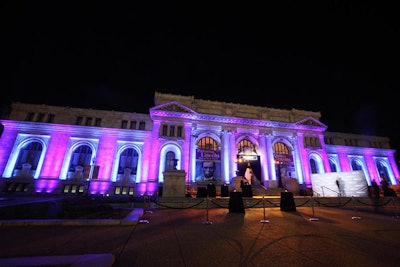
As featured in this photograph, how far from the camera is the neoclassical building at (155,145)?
24.8 metres

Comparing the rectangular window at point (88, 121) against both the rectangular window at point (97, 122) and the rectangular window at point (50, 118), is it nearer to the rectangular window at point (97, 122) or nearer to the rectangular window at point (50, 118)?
the rectangular window at point (97, 122)

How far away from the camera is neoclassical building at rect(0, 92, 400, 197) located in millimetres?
24828

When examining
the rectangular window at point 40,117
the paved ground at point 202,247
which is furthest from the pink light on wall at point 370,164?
the rectangular window at point 40,117

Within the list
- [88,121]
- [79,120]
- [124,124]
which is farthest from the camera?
[124,124]

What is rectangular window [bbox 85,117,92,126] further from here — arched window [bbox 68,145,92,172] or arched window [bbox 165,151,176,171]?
arched window [bbox 165,151,176,171]

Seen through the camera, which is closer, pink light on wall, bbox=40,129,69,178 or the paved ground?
the paved ground

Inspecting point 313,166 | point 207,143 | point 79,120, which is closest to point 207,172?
point 207,143

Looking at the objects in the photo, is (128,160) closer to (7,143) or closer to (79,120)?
(79,120)

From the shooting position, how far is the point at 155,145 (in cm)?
2603

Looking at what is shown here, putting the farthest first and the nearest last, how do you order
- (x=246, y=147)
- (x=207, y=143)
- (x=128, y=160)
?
(x=246, y=147)
(x=207, y=143)
(x=128, y=160)

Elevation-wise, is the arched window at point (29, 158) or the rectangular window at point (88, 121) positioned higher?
the rectangular window at point (88, 121)

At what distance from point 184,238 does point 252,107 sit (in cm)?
3047

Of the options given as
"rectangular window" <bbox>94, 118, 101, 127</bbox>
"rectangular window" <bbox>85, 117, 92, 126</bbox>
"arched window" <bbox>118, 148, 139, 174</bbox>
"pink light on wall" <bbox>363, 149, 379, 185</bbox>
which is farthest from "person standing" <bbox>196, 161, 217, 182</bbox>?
"pink light on wall" <bbox>363, 149, 379, 185</bbox>

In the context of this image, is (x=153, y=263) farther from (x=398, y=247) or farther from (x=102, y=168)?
(x=102, y=168)
